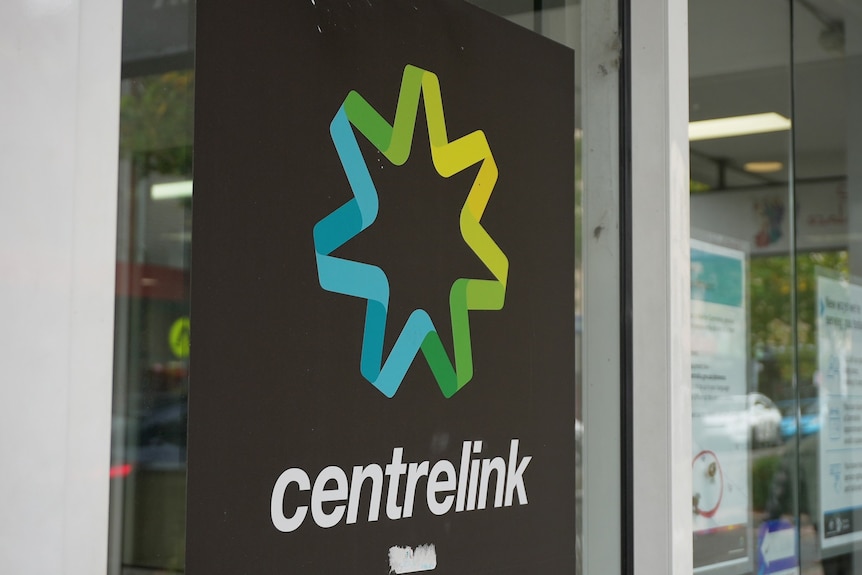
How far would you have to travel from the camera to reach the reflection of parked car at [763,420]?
3885 mm

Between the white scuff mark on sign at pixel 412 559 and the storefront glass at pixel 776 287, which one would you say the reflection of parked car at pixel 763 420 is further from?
the white scuff mark on sign at pixel 412 559

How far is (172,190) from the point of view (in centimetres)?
173

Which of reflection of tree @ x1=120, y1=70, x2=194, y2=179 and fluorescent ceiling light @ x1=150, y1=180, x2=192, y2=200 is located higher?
reflection of tree @ x1=120, y1=70, x2=194, y2=179

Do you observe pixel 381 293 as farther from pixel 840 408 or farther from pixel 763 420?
pixel 840 408

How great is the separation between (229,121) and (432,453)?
2.67 ft

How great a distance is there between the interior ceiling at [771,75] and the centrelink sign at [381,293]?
50.1 inches

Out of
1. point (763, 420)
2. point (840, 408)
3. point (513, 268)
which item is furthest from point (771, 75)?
point (513, 268)

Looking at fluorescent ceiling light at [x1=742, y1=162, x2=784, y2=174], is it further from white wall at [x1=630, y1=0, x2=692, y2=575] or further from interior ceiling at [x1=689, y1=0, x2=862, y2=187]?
white wall at [x1=630, y1=0, x2=692, y2=575]

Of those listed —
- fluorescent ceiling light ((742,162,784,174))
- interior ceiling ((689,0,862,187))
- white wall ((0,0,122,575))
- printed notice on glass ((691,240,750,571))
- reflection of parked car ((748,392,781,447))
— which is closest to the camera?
white wall ((0,0,122,575))

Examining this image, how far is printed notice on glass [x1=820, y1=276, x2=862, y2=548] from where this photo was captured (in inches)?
180

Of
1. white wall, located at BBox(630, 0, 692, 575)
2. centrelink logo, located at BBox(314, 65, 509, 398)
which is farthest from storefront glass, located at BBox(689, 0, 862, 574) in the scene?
centrelink logo, located at BBox(314, 65, 509, 398)

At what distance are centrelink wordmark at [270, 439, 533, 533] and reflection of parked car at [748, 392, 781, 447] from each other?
5.80 ft

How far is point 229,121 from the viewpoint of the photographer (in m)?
1.76

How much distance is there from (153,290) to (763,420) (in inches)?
114
